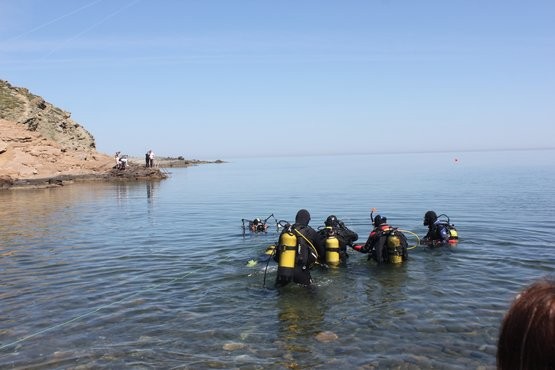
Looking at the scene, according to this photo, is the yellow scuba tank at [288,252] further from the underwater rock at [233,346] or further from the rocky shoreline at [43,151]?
the rocky shoreline at [43,151]

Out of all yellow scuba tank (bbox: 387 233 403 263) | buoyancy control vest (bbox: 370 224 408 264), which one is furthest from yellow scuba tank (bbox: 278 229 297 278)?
yellow scuba tank (bbox: 387 233 403 263)

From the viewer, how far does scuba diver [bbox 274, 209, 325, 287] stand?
31.0 ft

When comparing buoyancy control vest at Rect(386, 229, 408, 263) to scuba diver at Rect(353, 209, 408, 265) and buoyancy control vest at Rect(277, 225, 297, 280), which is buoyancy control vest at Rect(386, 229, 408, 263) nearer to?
scuba diver at Rect(353, 209, 408, 265)

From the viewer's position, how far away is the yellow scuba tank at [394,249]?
38.1 feet

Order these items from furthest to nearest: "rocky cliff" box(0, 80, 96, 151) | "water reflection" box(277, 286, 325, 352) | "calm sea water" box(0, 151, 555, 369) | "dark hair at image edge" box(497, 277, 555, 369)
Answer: "rocky cliff" box(0, 80, 96, 151) < "water reflection" box(277, 286, 325, 352) < "calm sea water" box(0, 151, 555, 369) < "dark hair at image edge" box(497, 277, 555, 369)

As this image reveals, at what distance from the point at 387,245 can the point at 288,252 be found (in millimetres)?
3480

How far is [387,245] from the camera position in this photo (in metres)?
11.8

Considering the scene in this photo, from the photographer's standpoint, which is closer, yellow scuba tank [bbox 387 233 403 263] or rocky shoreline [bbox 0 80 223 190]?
yellow scuba tank [bbox 387 233 403 263]

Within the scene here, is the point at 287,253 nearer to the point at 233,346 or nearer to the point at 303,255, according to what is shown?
the point at 303,255

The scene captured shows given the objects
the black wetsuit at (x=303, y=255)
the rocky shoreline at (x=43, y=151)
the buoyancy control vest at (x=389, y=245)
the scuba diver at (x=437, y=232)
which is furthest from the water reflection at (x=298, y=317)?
the rocky shoreline at (x=43, y=151)

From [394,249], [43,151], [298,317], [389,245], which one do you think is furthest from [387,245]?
[43,151]

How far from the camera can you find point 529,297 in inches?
61.5

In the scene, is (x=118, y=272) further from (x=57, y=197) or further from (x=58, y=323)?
(x=57, y=197)

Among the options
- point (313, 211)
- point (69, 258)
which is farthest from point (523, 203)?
point (69, 258)
